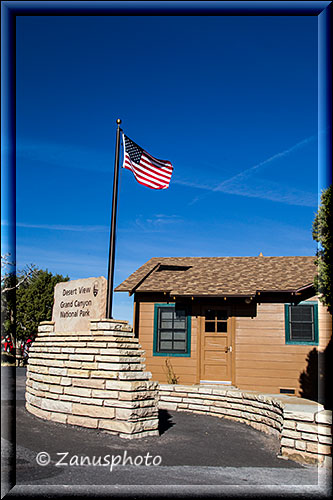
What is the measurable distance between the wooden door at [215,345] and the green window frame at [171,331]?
19.2 inches

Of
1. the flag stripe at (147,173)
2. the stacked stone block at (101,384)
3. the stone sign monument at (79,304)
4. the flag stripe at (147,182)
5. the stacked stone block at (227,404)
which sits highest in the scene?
the flag stripe at (147,173)

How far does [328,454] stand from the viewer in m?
6.39

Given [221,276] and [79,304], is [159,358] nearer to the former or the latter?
[221,276]

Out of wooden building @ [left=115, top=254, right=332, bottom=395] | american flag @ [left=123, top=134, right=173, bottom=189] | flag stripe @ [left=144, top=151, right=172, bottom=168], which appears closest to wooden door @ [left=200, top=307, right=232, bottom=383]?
wooden building @ [left=115, top=254, right=332, bottom=395]

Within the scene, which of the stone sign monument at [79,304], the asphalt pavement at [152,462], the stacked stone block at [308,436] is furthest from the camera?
the stone sign monument at [79,304]

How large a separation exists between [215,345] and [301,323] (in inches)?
102

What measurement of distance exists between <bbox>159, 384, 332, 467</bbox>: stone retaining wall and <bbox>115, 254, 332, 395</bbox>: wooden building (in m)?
1.48

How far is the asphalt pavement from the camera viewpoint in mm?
5105

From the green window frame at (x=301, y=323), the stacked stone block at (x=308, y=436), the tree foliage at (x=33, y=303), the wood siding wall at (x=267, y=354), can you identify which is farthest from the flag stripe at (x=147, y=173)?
the tree foliage at (x=33, y=303)

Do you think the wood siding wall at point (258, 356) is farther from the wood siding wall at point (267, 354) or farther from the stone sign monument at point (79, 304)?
the stone sign monument at point (79, 304)

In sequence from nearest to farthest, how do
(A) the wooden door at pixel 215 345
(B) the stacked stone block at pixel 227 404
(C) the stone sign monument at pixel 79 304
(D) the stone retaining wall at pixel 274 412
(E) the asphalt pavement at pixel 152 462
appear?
(E) the asphalt pavement at pixel 152 462
(D) the stone retaining wall at pixel 274 412
(C) the stone sign monument at pixel 79 304
(B) the stacked stone block at pixel 227 404
(A) the wooden door at pixel 215 345

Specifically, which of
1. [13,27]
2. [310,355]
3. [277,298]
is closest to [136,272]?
[277,298]

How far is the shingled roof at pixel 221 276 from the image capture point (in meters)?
13.1

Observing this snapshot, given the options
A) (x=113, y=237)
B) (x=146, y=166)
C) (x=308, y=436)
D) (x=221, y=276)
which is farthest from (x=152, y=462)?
(x=221, y=276)
